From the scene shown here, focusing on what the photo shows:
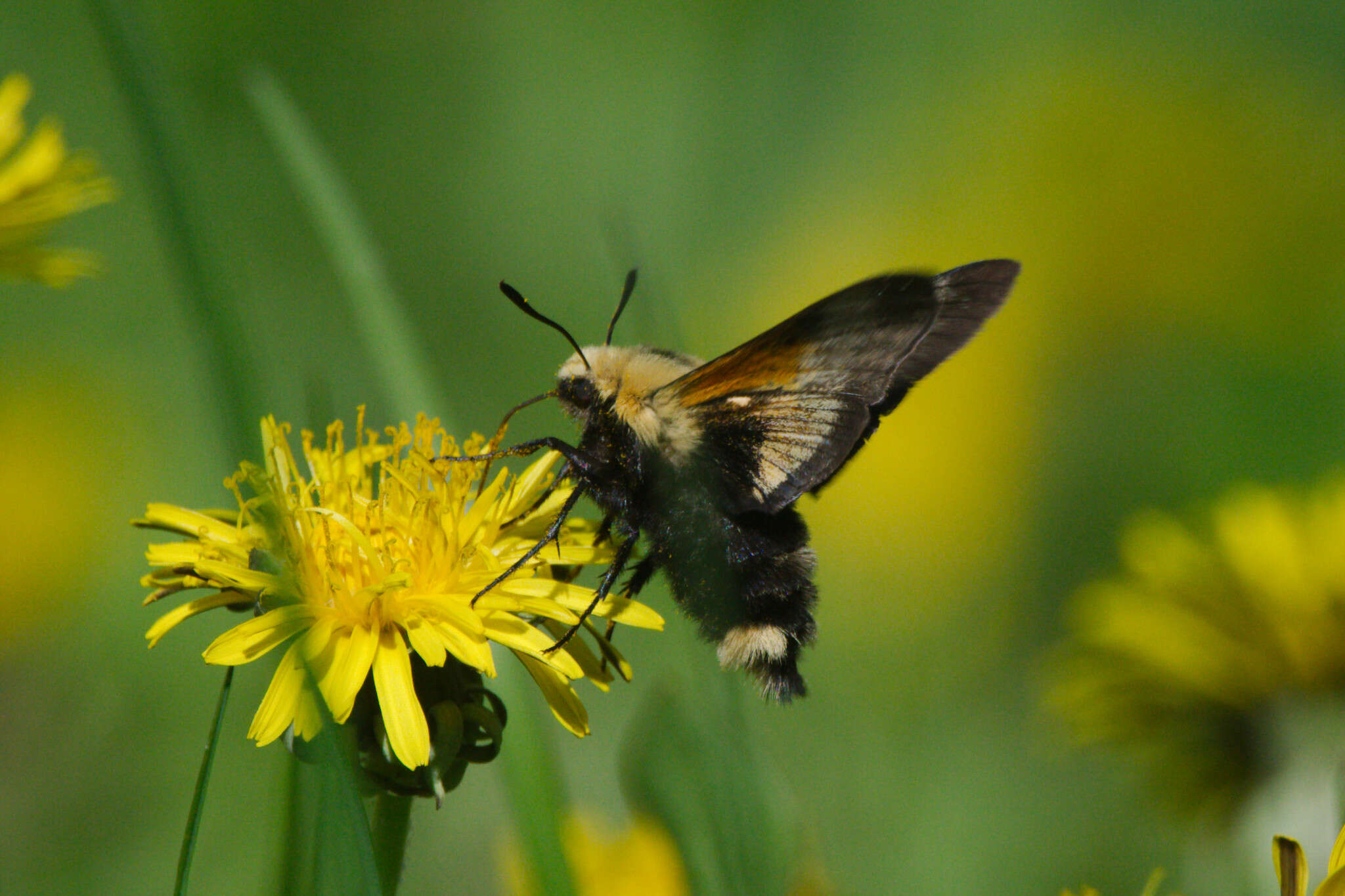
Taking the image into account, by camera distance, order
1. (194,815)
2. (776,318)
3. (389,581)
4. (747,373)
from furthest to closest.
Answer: (776,318)
(747,373)
(389,581)
(194,815)

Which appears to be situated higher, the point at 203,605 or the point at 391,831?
the point at 203,605

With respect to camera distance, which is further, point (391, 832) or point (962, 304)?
point (962, 304)

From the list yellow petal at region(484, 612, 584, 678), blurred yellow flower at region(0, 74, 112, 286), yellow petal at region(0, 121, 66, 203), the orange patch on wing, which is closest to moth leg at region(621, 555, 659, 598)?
the orange patch on wing

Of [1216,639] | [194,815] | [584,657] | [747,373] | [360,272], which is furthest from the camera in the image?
[1216,639]

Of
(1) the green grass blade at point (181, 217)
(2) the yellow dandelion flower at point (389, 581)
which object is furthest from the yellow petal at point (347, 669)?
(1) the green grass blade at point (181, 217)

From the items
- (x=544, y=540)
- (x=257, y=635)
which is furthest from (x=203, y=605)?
(x=544, y=540)

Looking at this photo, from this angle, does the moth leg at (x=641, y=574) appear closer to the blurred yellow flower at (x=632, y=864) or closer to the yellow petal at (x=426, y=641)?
the blurred yellow flower at (x=632, y=864)

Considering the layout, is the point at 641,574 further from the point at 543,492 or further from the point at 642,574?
the point at 543,492
